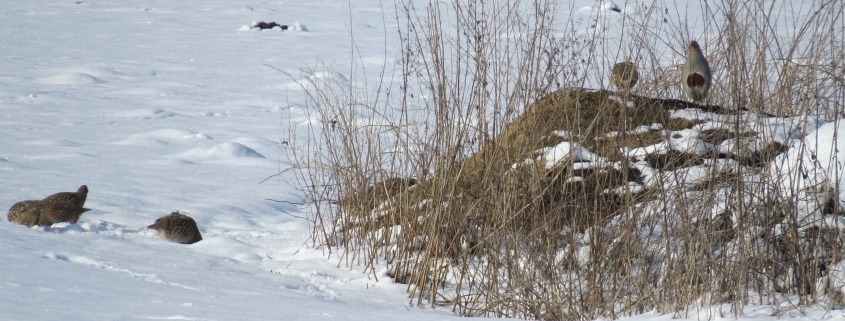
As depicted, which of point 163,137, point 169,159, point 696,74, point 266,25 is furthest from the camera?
point 266,25

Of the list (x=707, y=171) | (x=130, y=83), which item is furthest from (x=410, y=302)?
(x=130, y=83)

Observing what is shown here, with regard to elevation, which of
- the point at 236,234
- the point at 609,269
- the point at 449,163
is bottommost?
the point at 236,234

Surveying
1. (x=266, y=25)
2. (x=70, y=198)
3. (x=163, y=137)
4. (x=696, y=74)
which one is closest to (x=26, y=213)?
(x=70, y=198)

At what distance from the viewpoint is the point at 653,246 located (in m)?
3.90

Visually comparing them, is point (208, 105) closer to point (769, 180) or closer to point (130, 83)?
point (130, 83)

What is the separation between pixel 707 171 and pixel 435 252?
3.88 ft

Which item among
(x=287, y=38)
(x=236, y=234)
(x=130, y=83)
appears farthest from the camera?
(x=287, y=38)

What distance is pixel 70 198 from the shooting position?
4773 mm

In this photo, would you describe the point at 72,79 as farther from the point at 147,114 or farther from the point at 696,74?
the point at 696,74

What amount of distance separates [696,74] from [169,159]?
152 inches

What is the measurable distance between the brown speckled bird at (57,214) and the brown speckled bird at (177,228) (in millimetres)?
379

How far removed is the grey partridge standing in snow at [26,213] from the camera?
176 inches

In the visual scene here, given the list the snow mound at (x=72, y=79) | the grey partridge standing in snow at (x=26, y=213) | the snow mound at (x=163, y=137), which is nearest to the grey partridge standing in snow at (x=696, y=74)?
the grey partridge standing in snow at (x=26, y=213)

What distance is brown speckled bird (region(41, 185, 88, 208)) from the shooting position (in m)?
4.62
